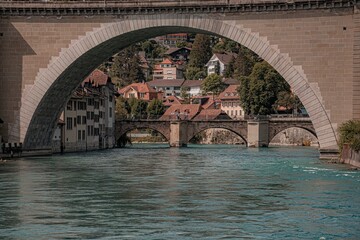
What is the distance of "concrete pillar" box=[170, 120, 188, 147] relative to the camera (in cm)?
11469

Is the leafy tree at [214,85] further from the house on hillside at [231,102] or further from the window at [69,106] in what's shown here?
the window at [69,106]

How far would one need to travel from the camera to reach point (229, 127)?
116 metres

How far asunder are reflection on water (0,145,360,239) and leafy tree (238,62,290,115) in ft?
252

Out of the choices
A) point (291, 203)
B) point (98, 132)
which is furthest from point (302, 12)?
point (98, 132)

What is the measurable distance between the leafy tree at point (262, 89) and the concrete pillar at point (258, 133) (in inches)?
526

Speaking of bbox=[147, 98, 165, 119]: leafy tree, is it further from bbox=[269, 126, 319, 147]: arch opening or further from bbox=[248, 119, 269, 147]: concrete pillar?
bbox=[248, 119, 269, 147]: concrete pillar

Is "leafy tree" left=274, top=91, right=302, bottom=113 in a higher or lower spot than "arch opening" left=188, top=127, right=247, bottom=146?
higher

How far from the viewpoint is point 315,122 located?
5422cm

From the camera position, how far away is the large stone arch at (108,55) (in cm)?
5447

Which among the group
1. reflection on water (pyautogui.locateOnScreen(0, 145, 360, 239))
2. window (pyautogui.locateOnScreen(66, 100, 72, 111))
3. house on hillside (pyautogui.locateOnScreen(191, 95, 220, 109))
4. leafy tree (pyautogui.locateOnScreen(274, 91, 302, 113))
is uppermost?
house on hillside (pyautogui.locateOnScreen(191, 95, 220, 109))

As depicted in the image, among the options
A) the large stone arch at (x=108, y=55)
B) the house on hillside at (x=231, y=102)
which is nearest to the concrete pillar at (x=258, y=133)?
the large stone arch at (x=108, y=55)

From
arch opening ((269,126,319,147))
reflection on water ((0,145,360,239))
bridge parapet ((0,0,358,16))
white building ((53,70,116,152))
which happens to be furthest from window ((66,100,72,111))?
arch opening ((269,126,319,147))

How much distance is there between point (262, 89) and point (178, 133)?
1761 cm

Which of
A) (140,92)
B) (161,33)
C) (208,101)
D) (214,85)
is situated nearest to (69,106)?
(161,33)
